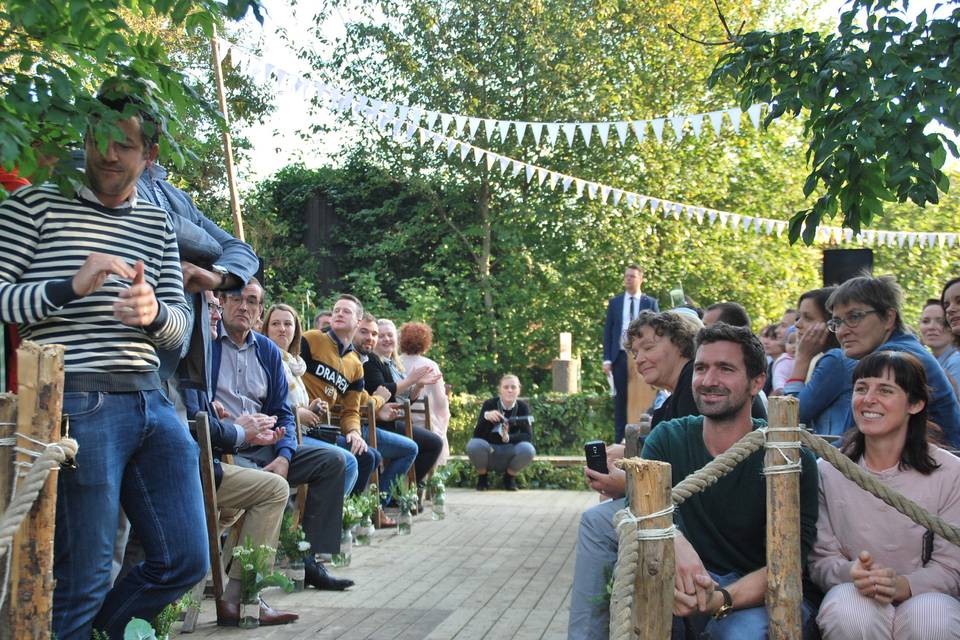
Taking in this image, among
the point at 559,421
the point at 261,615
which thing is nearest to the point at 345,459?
the point at 261,615

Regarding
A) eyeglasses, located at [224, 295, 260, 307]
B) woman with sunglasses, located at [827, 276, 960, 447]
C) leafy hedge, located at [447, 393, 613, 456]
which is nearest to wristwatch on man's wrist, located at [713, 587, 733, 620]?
woman with sunglasses, located at [827, 276, 960, 447]

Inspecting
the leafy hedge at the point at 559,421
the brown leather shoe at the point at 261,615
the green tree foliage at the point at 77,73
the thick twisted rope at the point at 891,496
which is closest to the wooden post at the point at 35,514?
the green tree foliage at the point at 77,73

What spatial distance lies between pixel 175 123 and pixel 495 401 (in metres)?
9.21

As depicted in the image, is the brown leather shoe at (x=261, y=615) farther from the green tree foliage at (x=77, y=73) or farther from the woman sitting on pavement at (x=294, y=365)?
the green tree foliage at (x=77, y=73)

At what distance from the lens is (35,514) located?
2.86m

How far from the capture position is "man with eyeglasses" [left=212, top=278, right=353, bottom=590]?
5.94 meters

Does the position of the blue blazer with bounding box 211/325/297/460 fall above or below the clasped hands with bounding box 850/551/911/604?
above

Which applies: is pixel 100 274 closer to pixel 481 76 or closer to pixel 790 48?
pixel 790 48

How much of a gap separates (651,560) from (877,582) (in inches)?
35.0

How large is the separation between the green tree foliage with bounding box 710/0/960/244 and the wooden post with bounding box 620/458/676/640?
252 cm

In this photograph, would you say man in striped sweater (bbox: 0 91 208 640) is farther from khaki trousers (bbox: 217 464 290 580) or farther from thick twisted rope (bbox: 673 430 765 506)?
khaki trousers (bbox: 217 464 290 580)

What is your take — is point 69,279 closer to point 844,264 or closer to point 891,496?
point 891,496

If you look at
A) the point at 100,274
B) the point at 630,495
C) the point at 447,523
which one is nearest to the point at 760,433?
the point at 630,495

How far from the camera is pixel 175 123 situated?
3828mm
